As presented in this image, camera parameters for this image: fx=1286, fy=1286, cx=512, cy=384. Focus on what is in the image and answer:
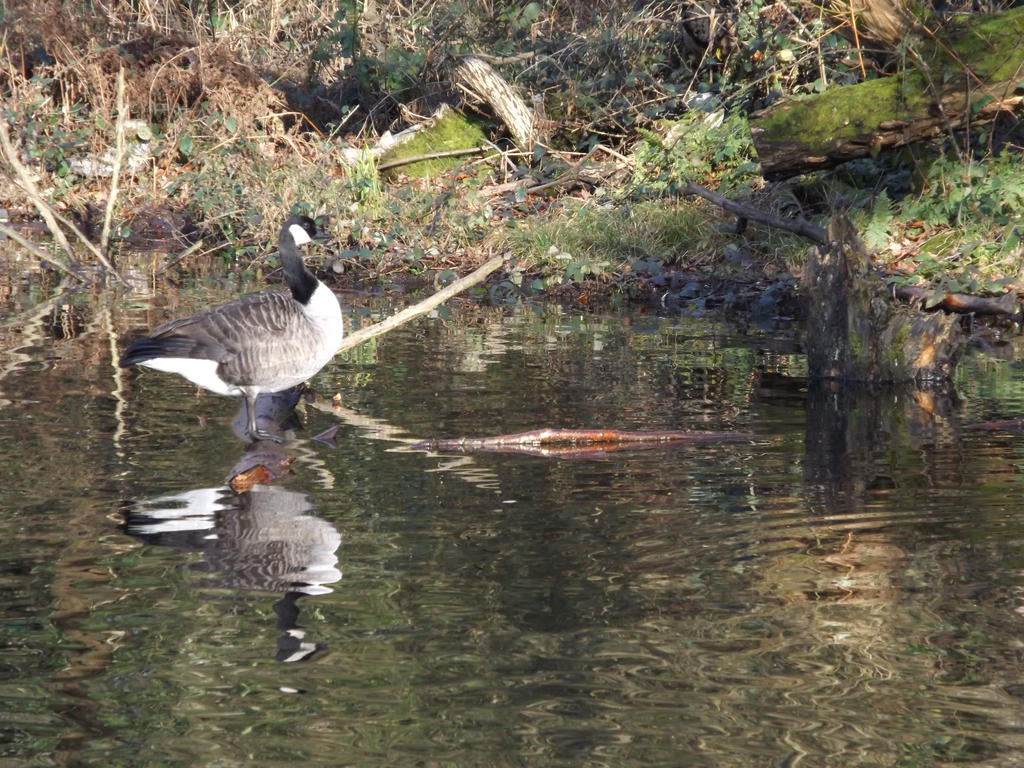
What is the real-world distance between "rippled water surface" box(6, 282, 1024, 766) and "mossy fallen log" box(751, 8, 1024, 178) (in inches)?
153

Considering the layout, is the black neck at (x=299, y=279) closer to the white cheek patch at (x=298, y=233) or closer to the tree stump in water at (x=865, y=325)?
the white cheek patch at (x=298, y=233)

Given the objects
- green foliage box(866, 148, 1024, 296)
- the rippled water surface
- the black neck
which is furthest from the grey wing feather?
green foliage box(866, 148, 1024, 296)

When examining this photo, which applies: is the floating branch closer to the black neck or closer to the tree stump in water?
the black neck

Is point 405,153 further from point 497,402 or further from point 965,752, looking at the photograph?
point 965,752

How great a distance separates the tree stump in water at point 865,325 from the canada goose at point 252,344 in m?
3.87

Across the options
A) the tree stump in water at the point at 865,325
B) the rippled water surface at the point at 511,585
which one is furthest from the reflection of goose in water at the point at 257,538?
the tree stump in water at the point at 865,325

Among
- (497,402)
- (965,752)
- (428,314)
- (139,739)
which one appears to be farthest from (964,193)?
(139,739)

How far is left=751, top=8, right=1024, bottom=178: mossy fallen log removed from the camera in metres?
12.2

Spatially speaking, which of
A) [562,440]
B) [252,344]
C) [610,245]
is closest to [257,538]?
[252,344]

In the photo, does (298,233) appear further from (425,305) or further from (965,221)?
(965,221)

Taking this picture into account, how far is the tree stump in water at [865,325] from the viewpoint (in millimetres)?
9570

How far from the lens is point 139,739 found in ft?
13.1

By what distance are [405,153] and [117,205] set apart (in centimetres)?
428

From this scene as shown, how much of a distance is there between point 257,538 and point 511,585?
128 centimetres
